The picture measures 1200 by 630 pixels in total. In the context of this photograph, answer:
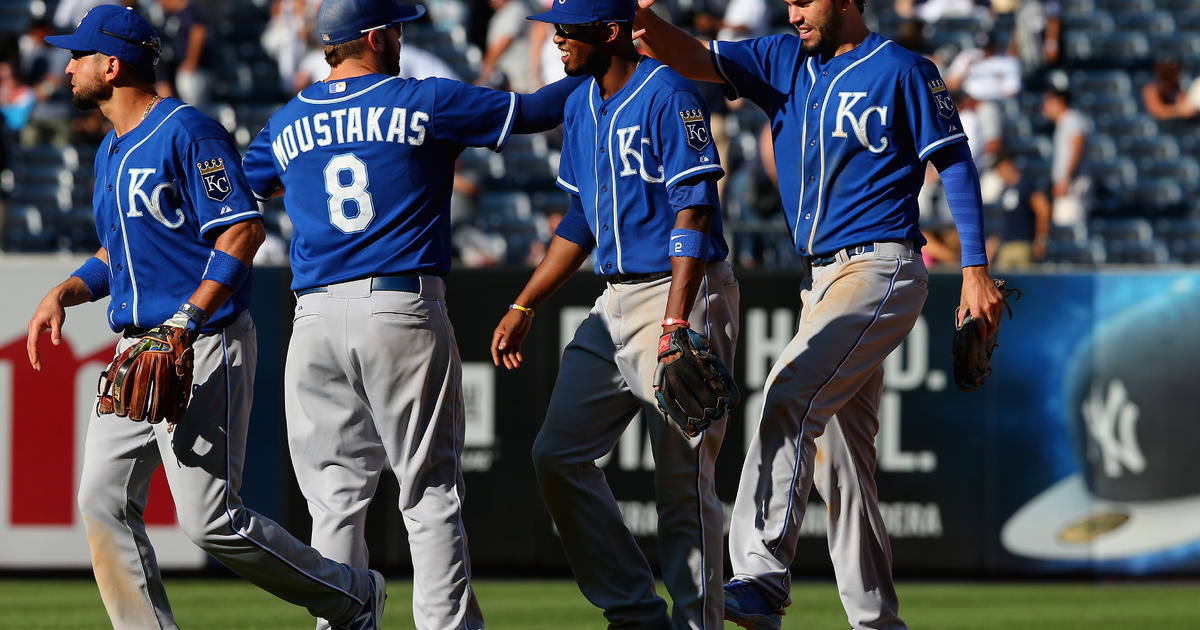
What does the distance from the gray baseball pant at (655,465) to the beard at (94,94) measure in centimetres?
197

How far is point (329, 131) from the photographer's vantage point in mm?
5270

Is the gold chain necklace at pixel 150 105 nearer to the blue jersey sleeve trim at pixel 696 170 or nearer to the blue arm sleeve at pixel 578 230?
the blue arm sleeve at pixel 578 230

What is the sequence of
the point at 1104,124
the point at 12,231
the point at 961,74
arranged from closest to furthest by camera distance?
the point at 12,231, the point at 961,74, the point at 1104,124

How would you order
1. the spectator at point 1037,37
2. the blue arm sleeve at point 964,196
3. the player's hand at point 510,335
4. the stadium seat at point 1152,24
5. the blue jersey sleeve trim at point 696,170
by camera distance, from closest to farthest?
the blue jersey sleeve trim at point 696,170, the blue arm sleeve at point 964,196, the player's hand at point 510,335, the spectator at point 1037,37, the stadium seat at point 1152,24

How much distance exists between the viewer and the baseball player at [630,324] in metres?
5.28

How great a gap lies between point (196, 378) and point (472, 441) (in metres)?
4.41

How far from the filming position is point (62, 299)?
18.6ft

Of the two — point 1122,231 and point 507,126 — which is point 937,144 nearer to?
point 507,126

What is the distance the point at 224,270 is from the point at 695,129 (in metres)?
1.69

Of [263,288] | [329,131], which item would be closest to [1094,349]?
[263,288]

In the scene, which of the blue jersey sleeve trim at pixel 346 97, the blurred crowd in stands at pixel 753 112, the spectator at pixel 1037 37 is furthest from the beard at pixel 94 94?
the spectator at pixel 1037 37

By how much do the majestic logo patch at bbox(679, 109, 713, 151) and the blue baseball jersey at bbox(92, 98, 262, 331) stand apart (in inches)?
60.9

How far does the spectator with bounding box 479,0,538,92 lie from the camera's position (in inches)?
537

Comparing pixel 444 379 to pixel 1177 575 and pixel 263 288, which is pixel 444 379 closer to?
pixel 263 288
